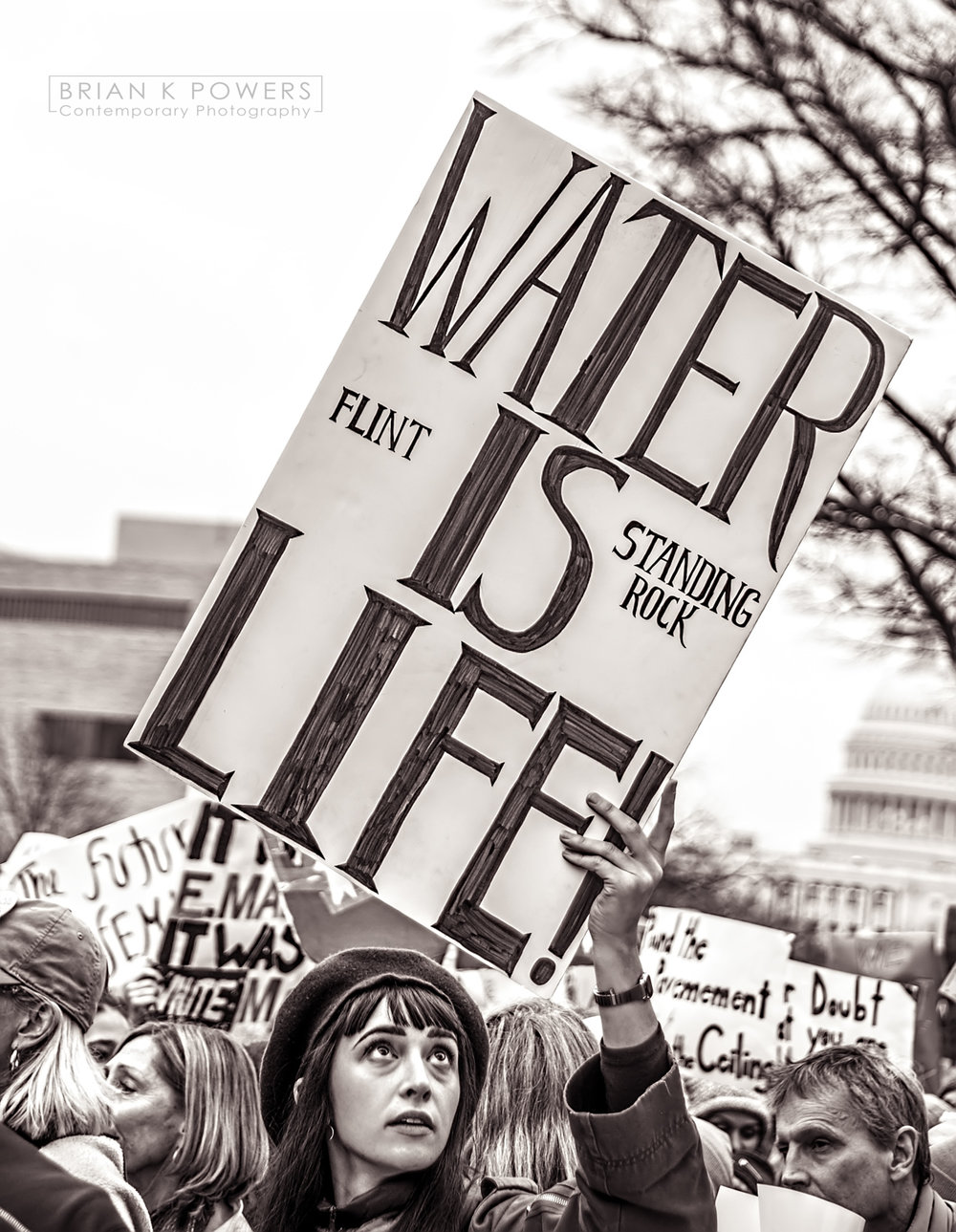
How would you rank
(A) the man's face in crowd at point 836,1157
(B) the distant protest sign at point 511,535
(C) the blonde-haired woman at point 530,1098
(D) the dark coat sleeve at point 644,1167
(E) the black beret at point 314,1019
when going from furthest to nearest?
(A) the man's face in crowd at point 836,1157 → (C) the blonde-haired woman at point 530,1098 → (E) the black beret at point 314,1019 → (B) the distant protest sign at point 511,535 → (D) the dark coat sleeve at point 644,1167

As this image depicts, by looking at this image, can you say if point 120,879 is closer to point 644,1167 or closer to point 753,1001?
point 753,1001

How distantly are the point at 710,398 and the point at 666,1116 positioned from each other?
1187 mm

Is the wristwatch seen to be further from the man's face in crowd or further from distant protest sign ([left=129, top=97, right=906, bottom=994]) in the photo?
the man's face in crowd

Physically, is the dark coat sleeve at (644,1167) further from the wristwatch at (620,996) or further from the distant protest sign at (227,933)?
the distant protest sign at (227,933)

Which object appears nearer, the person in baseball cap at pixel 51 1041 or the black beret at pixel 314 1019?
the person in baseball cap at pixel 51 1041

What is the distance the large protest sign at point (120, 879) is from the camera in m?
6.15

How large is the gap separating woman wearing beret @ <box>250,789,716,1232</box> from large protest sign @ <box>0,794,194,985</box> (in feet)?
10.3

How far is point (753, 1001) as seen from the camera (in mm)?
6617

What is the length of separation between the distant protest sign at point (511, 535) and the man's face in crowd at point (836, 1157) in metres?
0.92

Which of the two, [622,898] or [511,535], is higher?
[511,535]

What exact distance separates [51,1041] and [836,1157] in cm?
146

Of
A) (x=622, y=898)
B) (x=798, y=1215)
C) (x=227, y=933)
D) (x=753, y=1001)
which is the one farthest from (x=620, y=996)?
(x=753, y=1001)

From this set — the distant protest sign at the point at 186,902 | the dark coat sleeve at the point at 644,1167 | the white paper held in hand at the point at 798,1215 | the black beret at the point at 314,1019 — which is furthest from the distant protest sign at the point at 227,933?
the dark coat sleeve at the point at 644,1167

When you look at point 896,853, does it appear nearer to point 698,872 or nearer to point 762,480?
point 698,872
